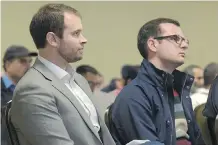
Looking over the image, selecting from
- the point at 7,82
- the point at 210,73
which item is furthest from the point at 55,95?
the point at 210,73

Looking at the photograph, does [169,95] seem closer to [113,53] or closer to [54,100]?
[54,100]

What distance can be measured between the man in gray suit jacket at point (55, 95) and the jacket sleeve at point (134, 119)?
0.82 ft

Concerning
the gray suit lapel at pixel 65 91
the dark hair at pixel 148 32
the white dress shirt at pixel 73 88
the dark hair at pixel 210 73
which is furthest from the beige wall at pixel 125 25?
the gray suit lapel at pixel 65 91

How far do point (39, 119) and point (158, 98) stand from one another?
73 centimetres

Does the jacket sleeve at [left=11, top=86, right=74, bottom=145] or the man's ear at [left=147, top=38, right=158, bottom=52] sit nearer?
the jacket sleeve at [left=11, top=86, right=74, bottom=145]

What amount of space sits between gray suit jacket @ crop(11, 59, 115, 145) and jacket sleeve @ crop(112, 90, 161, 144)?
342 mm

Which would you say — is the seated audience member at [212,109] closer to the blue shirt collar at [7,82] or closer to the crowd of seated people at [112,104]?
the crowd of seated people at [112,104]

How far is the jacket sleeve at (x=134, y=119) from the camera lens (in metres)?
2.13

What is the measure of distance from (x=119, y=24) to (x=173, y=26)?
4.63 meters

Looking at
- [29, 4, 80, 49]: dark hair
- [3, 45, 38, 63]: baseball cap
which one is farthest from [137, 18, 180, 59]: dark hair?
[3, 45, 38, 63]: baseball cap

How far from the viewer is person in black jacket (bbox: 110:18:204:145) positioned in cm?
217

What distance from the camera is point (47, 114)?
66.7 inches

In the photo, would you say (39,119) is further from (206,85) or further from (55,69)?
(206,85)

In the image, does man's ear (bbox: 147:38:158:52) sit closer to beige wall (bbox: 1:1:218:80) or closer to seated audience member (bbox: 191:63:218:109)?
seated audience member (bbox: 191:63:218:109)
